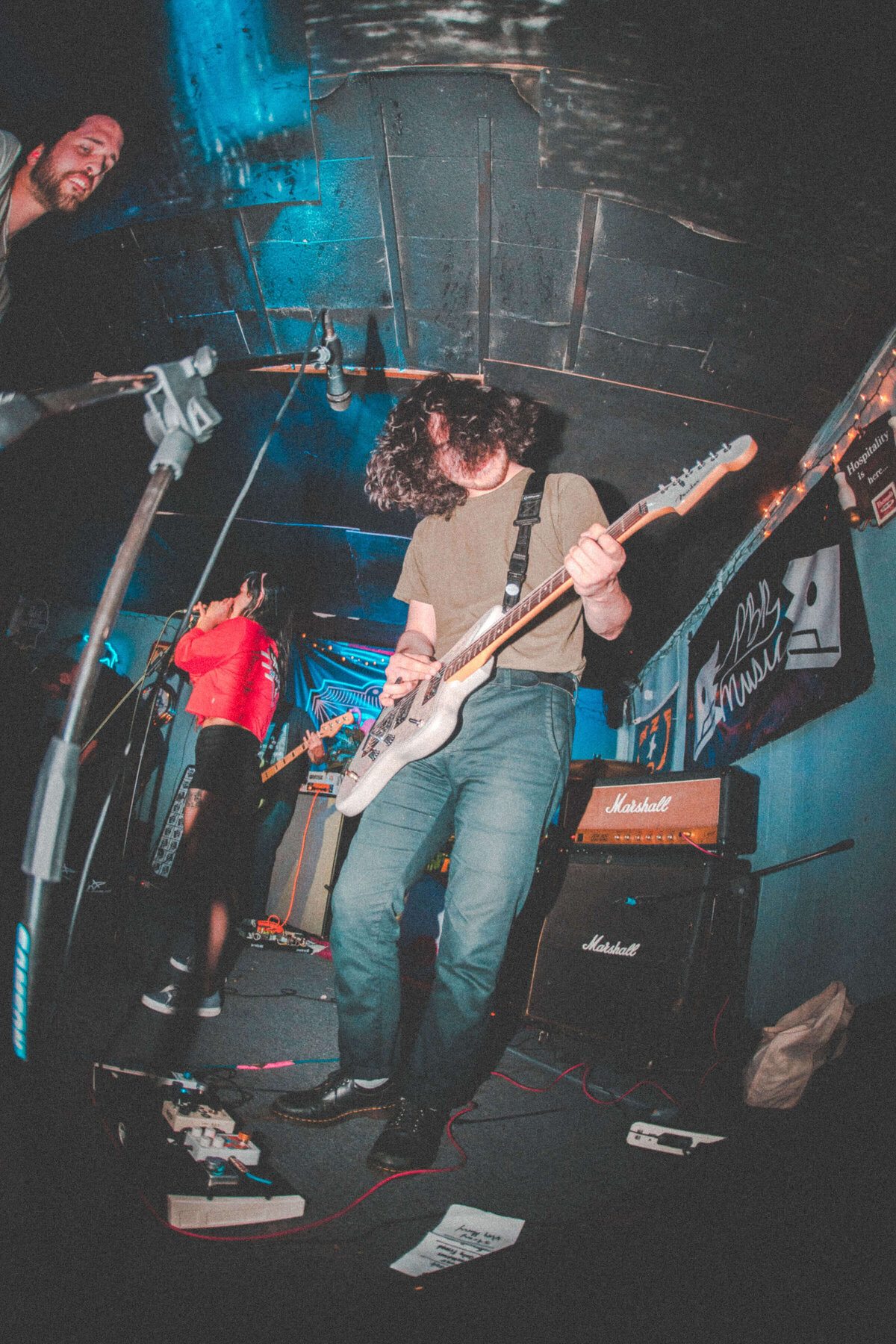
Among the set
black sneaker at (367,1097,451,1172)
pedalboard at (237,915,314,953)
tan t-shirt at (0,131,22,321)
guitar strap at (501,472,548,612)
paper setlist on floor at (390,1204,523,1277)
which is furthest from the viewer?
pedalboard at (237,915,314,953)

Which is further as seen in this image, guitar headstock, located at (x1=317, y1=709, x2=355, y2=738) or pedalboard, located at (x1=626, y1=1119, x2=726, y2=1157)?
guitar headstock, located at (x1=317, y1=709, x2=355, y2=738)

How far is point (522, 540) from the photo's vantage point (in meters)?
2.05

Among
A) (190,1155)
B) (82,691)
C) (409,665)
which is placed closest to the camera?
(82,691)

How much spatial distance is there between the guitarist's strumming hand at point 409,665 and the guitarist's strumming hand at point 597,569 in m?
0.61

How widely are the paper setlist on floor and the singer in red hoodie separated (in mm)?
1592

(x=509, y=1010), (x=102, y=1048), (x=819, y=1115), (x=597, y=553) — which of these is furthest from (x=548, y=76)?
(x=509, y=1010)

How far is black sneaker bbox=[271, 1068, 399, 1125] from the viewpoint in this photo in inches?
64.5

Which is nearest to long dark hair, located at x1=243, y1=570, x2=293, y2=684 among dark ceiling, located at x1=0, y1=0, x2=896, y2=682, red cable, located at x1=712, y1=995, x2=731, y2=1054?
dark ceiling, located at x1=0, y1=0, x2=896, y2=682

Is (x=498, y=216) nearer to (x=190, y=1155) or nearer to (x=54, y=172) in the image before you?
(x=54, y=172)

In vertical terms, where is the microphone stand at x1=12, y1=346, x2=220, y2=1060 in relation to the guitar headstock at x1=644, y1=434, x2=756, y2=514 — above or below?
below

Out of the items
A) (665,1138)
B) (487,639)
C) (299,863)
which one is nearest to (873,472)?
(487,639)

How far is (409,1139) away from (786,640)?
2846mm

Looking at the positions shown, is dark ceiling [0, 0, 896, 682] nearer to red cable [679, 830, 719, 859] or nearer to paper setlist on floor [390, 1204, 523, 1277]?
paper setlist on floor [390, 1204, 523, 1277]

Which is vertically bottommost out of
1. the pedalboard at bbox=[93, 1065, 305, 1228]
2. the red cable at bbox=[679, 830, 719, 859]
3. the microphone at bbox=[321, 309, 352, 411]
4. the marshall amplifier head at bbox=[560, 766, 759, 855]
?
the pedalboard at bbox=[93, 1065, 305, 1228]
